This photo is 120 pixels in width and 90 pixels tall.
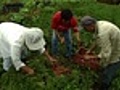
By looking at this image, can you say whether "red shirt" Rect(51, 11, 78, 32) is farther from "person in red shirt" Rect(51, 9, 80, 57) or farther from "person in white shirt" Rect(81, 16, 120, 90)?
"person in white shirt" Rect(81, 16, 120, 90)

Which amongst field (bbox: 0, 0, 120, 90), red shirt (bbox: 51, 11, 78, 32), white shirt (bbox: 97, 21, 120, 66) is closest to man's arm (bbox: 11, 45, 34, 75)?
field (bbox: 0, 0, 120, 90)

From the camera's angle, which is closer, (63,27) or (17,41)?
(17,41)

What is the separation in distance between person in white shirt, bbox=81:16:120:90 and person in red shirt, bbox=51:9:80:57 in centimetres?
60

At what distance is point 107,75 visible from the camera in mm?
A: 8430

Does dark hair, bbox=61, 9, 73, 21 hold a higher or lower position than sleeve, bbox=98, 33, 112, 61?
higher

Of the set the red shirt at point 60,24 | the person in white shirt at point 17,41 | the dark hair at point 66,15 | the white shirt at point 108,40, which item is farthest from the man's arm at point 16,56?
the white shirt at point 108,40

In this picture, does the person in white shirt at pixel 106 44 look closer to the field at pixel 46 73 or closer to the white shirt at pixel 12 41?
the field at pixel 46 73

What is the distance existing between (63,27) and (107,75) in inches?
55.2

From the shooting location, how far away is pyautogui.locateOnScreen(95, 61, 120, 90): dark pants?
8.41 metres

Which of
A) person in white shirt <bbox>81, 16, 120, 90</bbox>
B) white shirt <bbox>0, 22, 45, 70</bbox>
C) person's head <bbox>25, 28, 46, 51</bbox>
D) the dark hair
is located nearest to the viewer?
person's head <bbox>25, 28, 46, 51</bbox>

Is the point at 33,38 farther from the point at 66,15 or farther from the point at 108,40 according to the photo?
the point at 108,40

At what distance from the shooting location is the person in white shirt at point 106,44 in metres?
7.90

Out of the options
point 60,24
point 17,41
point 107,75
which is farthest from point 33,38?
point 107,75

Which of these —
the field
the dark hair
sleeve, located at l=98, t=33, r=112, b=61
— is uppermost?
the dark hair
